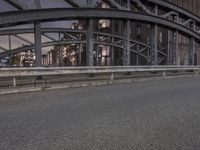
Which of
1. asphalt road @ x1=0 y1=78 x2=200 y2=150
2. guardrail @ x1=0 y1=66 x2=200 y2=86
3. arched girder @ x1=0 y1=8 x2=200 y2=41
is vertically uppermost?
arched girder @ x1=0 y1=8 x2=200 y2=41

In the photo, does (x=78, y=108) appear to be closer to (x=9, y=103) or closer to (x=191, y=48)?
(x=9, y=103)

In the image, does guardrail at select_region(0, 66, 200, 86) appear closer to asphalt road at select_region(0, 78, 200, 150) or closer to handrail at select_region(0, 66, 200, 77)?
handrail at select_region(0, 66, 200, 77)

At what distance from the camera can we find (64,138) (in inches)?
184

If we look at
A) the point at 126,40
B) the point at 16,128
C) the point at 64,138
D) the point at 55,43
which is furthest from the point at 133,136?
the point at 55,43

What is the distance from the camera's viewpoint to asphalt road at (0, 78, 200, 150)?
437 cm

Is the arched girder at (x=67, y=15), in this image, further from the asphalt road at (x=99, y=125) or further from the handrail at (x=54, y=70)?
the asphalt road at (x=99, y=125)

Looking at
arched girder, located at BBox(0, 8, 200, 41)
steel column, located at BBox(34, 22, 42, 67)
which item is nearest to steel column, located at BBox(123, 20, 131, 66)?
arched girder, located at BBox(0, 8, 200, 41)

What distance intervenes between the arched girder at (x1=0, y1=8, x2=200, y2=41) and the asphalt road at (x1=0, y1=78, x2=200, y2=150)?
26.2 ft

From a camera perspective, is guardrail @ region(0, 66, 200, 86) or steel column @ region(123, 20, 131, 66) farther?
steel column @ region(123, 20, 131, 66)

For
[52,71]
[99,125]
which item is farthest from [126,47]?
[99,125]

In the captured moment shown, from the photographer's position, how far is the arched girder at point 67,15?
50.6 ft

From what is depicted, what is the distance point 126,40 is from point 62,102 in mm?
13599

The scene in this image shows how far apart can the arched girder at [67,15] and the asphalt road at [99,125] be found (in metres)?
7.98

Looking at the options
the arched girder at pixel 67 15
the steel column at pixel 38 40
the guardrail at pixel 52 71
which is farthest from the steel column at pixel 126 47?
the steel column at pixel 38 40
